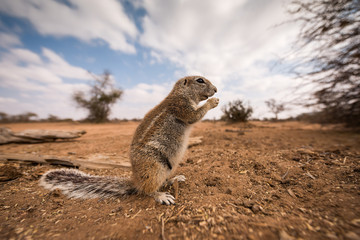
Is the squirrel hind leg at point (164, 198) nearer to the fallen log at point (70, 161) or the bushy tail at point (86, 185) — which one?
the bushy tail at point (86, 185)

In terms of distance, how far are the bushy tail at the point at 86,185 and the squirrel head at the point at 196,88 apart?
1.99 meters

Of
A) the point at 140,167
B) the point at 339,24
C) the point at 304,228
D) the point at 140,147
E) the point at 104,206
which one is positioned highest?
the point at 339,24

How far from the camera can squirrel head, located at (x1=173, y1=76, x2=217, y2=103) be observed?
3.06 metres


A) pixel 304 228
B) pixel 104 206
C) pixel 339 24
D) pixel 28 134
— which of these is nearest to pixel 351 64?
pixel 339 24

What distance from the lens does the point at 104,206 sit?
1.99m

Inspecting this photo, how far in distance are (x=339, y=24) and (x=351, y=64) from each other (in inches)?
55.5

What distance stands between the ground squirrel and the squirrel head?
214 mm

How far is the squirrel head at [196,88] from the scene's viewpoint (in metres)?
3.06

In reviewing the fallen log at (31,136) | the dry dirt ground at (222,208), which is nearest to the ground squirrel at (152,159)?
the dry dirt ground at (222,208)

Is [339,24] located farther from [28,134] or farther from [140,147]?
[28,134]

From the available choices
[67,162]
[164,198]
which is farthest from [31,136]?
[164,198]

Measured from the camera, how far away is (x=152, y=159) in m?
2.15

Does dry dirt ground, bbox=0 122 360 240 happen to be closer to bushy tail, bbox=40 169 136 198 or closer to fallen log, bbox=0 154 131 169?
bushy tail, bbox=40 169 136 198

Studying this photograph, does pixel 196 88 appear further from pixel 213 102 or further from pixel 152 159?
pixel 152 159
